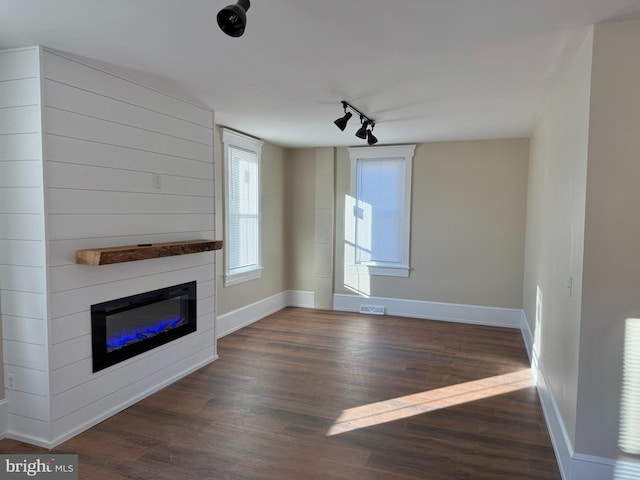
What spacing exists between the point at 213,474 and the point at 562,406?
2.16m

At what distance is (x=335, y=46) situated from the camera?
95.5 inches

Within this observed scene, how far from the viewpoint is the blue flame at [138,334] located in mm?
3016

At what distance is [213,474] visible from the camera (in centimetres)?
233

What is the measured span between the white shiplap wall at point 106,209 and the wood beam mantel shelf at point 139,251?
0.10m

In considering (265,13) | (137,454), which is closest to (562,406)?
(137,454)

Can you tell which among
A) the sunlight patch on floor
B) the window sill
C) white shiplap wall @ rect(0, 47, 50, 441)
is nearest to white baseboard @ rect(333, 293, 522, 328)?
the window sill

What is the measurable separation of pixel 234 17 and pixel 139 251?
1.89 metres

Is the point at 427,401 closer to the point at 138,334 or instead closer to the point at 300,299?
the point at 138,334

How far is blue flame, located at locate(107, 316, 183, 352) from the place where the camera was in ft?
9.89

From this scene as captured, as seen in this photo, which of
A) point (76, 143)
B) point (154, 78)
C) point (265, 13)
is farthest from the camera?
point (154, 78)

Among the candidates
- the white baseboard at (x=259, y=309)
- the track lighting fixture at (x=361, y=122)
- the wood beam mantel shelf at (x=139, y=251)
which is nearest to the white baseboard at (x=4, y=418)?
the wood beam mantel shelf at (x=139, y=251)

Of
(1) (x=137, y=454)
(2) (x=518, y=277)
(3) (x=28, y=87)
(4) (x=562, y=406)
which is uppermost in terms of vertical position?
(3) (x=28, y=87)

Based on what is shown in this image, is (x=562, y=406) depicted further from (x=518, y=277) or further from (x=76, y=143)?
(x=76, y=143)

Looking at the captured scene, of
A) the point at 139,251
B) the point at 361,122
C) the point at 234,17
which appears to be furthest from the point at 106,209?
the point at 361,122
